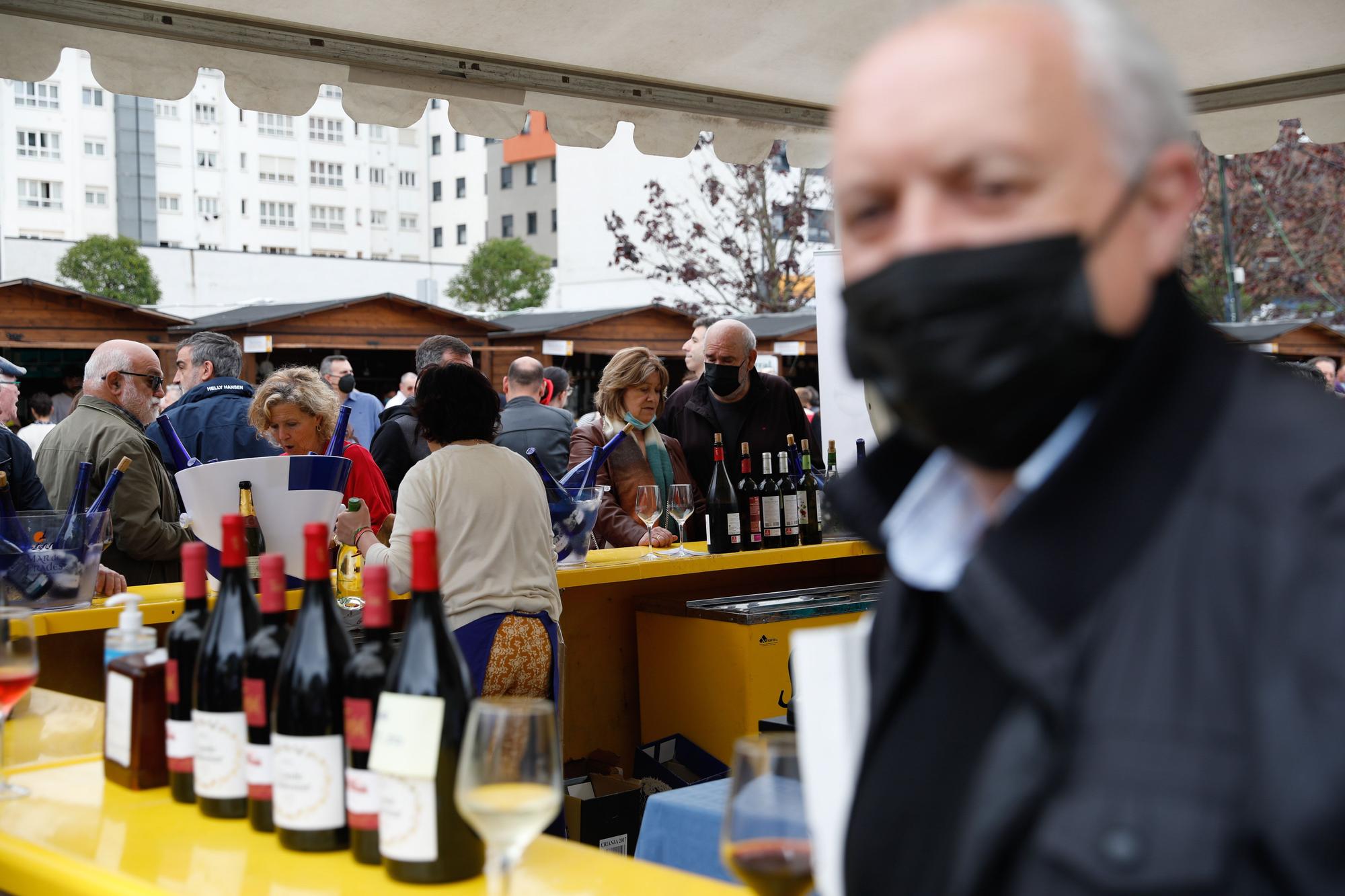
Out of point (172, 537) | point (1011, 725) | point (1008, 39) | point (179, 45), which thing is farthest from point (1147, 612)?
point (172, 537)

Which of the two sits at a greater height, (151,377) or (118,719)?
(151,377)

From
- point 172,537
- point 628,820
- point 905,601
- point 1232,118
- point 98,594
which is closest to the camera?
point 905,601

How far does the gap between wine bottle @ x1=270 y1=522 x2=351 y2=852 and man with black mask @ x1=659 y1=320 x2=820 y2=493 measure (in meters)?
3.90

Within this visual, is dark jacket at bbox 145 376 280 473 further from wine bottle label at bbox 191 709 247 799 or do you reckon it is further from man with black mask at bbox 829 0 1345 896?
man with black mask at bbox 829 0 1345 896

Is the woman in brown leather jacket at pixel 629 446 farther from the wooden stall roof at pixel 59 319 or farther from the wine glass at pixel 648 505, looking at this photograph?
the wooden stall roof at pixel 59 319

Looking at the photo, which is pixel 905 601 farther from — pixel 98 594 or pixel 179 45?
pixel 179 45

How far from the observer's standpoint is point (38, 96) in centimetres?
5438

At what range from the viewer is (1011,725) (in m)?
0.85

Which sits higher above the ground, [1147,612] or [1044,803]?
[1147,612]

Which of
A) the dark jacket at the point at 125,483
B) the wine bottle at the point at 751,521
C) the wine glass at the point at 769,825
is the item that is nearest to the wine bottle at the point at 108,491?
the dark jacket at the point at 125,483

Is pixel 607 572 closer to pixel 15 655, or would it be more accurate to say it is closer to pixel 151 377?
pixel 151 377

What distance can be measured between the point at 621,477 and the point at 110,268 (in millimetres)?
36443

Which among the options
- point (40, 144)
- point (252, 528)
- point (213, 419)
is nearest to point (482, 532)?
point (252, 528)

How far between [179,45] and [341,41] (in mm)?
478
